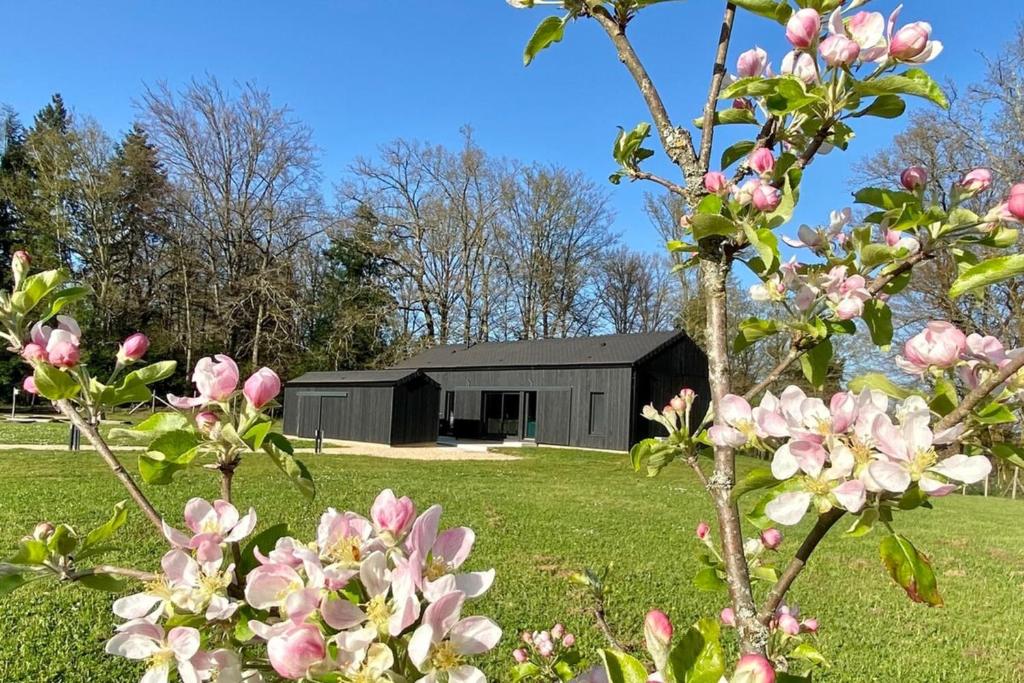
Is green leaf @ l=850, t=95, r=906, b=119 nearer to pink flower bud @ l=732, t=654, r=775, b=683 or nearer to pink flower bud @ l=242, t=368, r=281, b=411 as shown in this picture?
pink flower bud @ l=732, t=654, r=775, b=683

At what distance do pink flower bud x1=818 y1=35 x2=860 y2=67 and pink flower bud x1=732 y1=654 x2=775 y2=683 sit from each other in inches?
30.0

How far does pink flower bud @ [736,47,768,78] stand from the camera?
113 centimetres

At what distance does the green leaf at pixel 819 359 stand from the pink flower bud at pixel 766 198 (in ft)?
0.87

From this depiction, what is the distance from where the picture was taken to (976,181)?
42.1 inches

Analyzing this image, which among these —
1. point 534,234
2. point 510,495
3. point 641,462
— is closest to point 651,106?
point 641,462

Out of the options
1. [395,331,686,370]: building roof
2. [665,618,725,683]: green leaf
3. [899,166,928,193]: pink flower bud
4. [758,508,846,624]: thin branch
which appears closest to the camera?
[665,618,725,683]: green leaf

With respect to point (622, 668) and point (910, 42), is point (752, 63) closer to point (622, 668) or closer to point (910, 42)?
point (910, 42)

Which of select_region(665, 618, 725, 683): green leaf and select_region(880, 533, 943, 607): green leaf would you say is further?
select_region(880, 533, 943, 607): green leaf

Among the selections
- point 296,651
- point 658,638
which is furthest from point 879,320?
point 296,651

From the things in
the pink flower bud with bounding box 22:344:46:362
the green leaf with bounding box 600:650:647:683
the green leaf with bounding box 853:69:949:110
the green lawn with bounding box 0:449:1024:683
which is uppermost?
the green leaf with bounding box 853:69:949:110

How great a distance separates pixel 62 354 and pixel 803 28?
1.04 metres

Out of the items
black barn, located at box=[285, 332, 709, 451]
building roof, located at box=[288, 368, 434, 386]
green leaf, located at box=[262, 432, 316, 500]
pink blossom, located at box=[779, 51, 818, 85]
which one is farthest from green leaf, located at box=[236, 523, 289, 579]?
building roof, located at box=[288, 368, 434, 386]

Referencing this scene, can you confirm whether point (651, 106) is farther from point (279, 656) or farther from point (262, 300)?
point (262, 300)

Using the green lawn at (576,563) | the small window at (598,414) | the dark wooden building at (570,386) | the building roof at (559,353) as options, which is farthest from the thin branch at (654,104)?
the small window at (598,414)
